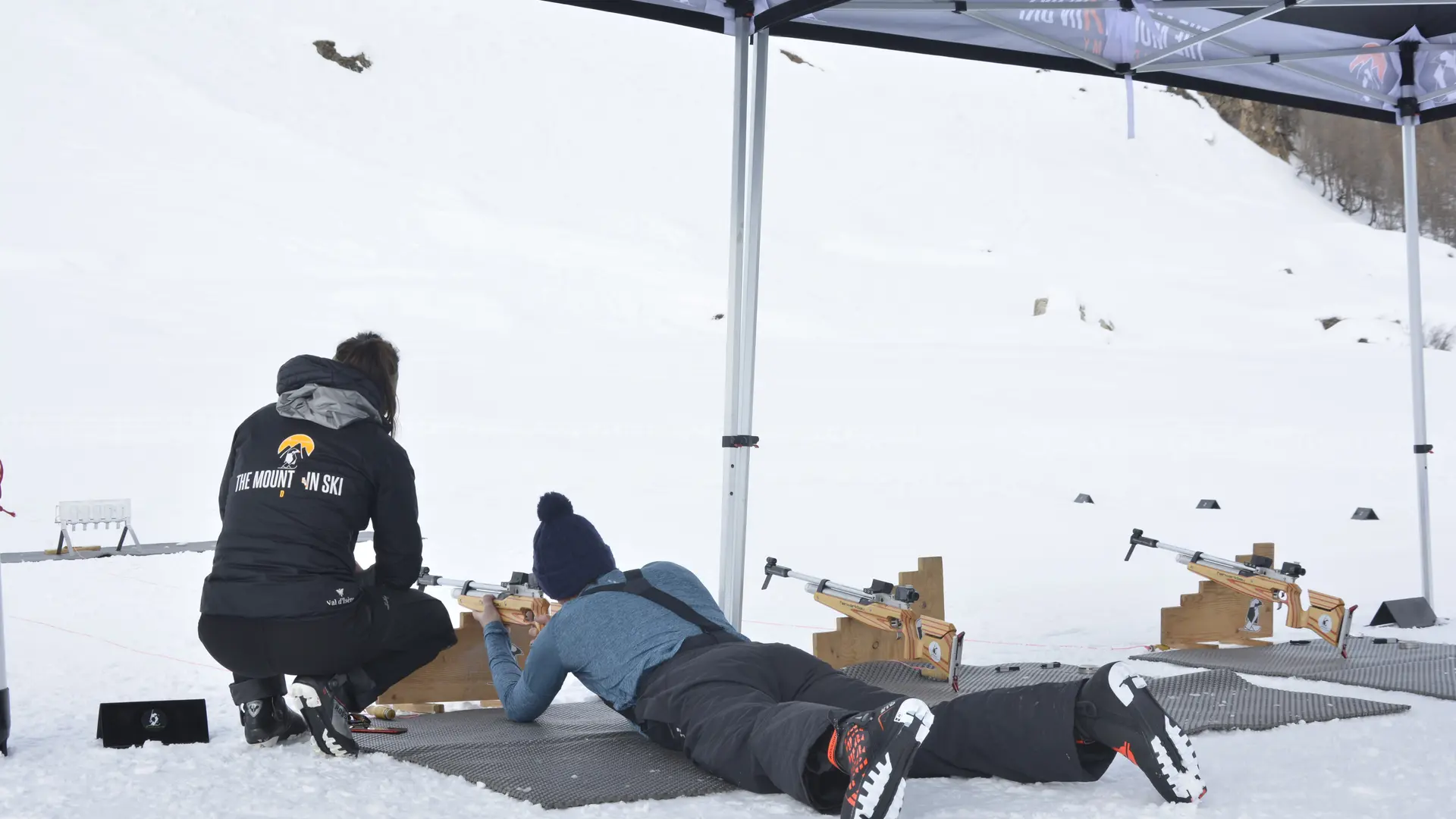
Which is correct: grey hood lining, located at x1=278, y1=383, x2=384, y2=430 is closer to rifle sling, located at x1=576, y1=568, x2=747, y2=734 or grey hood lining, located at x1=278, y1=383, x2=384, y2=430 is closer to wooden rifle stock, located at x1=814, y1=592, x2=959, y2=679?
rifle sling, located at x1=576, y1=568, x2=747, y2=734

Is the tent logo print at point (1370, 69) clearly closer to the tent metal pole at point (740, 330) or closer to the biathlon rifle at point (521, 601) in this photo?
the tent metal pole at point (740, 330)

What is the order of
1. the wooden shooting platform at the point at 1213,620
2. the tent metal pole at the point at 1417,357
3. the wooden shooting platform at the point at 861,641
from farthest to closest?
the tent metal pole at the point at 1417,357
the wooden shooting platform at the point at 1213,620
the wooden shooting platform at the point at 861,641

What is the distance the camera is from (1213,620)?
4293mm

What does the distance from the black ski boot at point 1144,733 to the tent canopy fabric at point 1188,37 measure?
1.97 meters

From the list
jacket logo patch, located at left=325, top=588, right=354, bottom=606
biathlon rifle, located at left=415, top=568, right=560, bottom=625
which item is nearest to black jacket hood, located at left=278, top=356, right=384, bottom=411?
jacket logo patch, located at left=325, top=588, right=354, bottom=606

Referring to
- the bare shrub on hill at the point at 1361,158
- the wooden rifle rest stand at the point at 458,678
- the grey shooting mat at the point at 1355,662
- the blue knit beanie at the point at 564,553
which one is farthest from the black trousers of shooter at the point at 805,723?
the bare shrub on hill at the point at 1361,158

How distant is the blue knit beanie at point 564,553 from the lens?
8.65 ft

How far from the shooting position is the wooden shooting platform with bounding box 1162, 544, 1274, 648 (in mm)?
4266

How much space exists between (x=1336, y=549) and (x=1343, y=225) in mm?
28618

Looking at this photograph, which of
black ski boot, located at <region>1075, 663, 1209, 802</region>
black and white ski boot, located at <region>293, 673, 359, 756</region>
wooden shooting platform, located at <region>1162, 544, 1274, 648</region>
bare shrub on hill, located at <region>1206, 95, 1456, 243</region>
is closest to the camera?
black ski boot, located at <region>1075, 663, 1209, 802</region>

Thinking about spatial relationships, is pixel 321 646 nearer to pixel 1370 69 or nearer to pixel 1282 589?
pixel 1282 589

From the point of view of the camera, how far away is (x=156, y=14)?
3362cm

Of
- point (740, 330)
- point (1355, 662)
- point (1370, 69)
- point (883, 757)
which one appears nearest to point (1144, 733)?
point (883, 757)

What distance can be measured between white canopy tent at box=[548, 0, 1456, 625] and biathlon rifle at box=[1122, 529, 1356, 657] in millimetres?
1000
